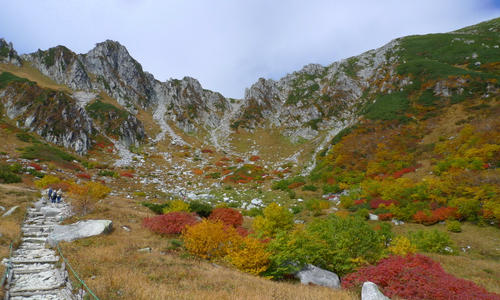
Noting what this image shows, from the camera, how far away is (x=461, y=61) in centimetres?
5144

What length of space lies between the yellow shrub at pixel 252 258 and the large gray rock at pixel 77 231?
755 cm

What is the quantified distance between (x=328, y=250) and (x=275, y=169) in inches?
1491

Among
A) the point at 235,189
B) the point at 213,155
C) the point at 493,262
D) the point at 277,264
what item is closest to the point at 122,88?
the point at 213,155

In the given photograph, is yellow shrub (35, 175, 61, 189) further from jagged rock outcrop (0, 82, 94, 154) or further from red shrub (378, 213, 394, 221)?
red shrub (378, 213, 394, 221)

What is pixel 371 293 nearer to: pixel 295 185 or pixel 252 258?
pixel 252 258

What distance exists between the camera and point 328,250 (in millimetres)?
10273

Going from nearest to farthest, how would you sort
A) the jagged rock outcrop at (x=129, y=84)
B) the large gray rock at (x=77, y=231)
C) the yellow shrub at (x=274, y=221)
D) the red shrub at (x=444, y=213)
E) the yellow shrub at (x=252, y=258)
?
1. the yellow shrub at (x=252, y=258)
2. the large gray rock at (x=77, y=231)
3. the yellow shrub at (x=274, y=221)
4. the red shrub at (x=444, y=213)
5. the jagged rock outcrop at (x=129, y=84)

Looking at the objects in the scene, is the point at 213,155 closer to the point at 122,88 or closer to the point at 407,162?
the point at 407,162

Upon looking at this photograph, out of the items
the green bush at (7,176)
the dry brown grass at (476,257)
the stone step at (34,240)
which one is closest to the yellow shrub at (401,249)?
the dry brown grass at (476,257)

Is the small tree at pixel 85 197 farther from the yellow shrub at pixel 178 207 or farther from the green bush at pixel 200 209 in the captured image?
the green bush at pixel 200 209

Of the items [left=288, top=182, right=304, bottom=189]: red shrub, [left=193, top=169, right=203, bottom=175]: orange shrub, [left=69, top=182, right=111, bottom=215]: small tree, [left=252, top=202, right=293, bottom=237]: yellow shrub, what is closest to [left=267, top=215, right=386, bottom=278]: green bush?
[left=252, top=202, right=293, bottom=237]: yellow shrub

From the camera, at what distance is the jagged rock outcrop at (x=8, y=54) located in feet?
215

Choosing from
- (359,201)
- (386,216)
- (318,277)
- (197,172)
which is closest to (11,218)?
(318,277)

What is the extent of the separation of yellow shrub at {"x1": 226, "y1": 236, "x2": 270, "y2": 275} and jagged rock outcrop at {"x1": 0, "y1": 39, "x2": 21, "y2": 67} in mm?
96099
